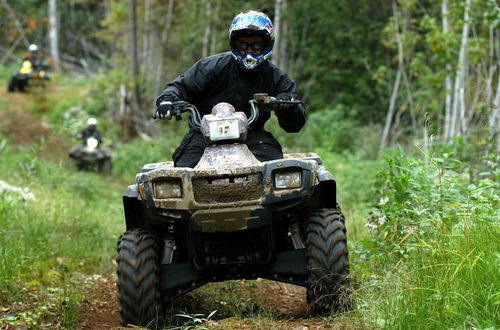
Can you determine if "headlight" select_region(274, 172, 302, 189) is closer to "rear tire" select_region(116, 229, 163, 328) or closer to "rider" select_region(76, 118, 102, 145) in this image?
"rear tire" select_region(116, 229, 163, 328)

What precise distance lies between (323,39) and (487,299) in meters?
24.7

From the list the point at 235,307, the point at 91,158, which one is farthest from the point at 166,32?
the point at 235,307

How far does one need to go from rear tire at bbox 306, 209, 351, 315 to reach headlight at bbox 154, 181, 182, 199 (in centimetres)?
96

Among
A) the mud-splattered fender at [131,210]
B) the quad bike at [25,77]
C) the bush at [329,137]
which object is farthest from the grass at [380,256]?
the quad bike at [25,77]

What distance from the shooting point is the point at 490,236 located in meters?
4.18

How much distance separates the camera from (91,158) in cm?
1702

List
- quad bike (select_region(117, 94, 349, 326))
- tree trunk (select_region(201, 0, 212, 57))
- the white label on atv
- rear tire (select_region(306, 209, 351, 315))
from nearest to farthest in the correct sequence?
quad bike (select_region(117, 94, 349, 326)), rear tire (select_region(306, 209, 351, 315)), the white label on atv, tree trunk (select_region(201, 0, 212, 57))

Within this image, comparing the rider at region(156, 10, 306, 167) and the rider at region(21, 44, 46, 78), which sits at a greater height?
the rider at region(21, 44, 46, 78)

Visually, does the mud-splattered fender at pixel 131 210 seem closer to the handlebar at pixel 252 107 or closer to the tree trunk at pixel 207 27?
the handlebar at pixel 252 107

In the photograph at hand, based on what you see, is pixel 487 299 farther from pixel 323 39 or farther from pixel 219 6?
pixel 323 39

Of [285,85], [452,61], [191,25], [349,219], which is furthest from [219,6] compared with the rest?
[285,85]

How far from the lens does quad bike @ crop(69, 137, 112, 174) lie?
17.0 m

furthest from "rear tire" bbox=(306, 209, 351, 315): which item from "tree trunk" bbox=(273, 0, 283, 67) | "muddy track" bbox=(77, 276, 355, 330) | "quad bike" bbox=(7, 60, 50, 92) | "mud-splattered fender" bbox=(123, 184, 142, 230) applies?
"quad bike" bbox=(7, 60, 50, 92)

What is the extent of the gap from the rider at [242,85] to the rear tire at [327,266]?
821 millimetres
